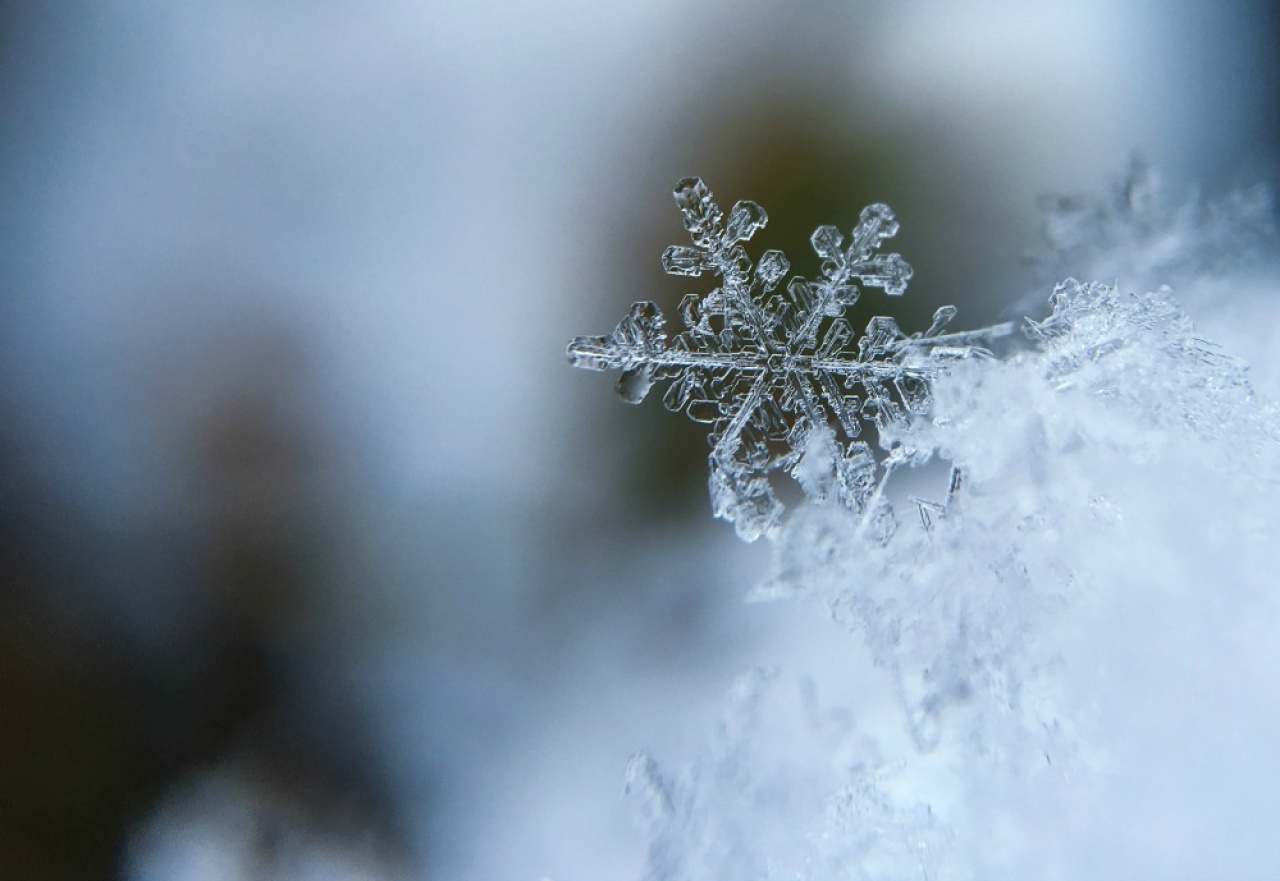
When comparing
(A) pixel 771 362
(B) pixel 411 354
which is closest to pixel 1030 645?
(A) pixel 771 362

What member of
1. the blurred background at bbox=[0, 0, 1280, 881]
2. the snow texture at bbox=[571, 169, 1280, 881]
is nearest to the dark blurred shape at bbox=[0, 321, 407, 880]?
the blurred background at bbox=[0, 0, 1280, 881]

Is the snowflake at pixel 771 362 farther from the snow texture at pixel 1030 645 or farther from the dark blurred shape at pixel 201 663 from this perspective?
the dark blurred shape at pixel 201 663

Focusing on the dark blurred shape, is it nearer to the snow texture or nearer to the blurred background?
the blurred background

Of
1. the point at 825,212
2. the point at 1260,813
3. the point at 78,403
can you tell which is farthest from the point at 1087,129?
the point at 78,403

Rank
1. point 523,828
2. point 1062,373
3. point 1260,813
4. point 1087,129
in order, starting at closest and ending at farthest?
1. point 1260,813
2. point 1062,373
3. point 523,828
4. point 1087,129

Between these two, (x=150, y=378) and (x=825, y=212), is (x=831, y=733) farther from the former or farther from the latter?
(x=150, y=378)

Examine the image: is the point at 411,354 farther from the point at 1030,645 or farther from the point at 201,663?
the point at 1030,645
